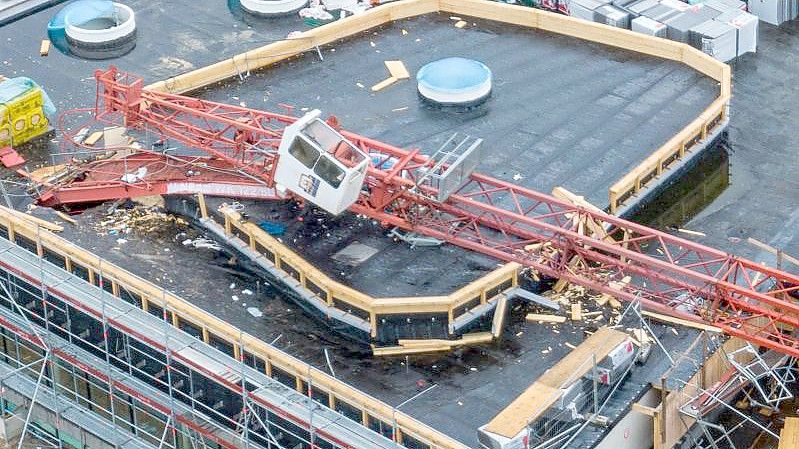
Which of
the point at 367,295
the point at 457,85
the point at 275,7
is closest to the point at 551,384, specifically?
the point at 367,295

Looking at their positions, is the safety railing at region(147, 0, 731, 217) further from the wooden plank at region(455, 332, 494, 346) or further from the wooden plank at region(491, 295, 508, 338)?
the wooden plank at region(455, 332, 494, 346)

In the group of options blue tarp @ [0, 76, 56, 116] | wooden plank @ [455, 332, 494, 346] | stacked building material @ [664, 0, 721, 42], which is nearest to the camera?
wooden plank @ [455, 332, 494, 346]

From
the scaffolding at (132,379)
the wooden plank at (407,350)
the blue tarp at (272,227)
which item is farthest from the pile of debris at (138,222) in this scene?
the wooden plank at (407,350)

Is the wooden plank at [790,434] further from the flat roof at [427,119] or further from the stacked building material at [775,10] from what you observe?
the stacked building material at [775,10]

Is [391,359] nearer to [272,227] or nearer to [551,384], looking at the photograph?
[551,384]

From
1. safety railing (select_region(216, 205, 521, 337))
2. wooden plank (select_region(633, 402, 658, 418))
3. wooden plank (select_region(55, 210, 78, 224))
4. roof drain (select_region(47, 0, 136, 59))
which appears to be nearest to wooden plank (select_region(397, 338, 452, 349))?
safety railing (select_region(216, 205, 521, 337))

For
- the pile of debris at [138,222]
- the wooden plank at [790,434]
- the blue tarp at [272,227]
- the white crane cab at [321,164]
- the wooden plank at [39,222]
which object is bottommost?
the wooden plank at [790,434]

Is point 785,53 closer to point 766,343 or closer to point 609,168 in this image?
point 609,168
